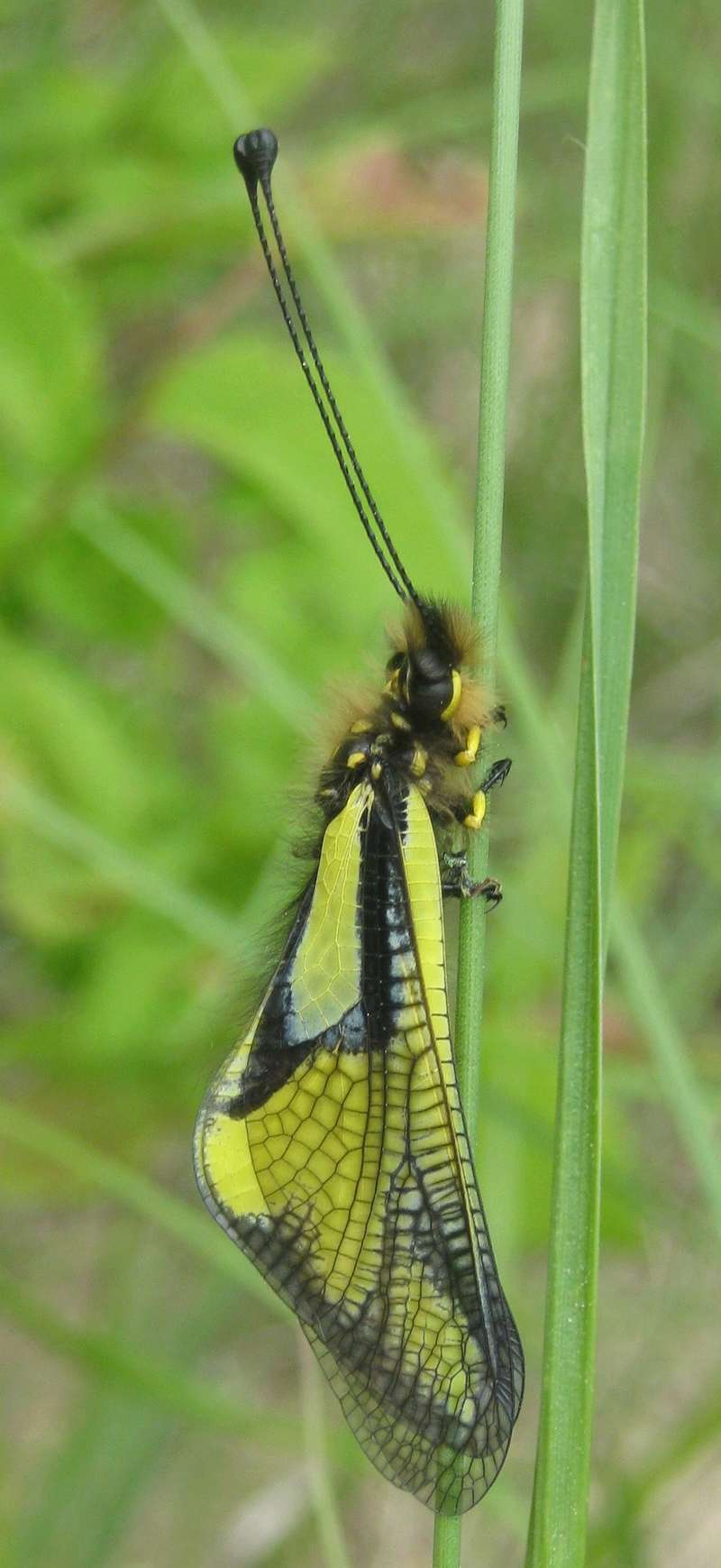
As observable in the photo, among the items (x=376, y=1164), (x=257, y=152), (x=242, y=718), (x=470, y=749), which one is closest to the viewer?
(x=257, y=152)

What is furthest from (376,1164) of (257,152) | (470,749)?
(257,152)

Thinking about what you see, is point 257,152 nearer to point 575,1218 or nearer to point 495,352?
point 495,352

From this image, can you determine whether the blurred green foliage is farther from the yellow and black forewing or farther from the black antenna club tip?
the black antenna club tip

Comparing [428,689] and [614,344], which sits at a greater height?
[614,344]

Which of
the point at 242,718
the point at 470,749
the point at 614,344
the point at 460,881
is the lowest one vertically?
the point at 460,881

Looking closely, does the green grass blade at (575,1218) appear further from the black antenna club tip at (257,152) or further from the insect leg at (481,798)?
the black antenna club tip at (257,152)

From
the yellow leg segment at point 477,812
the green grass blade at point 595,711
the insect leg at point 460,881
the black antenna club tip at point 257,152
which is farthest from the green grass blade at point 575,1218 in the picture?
the black antenna club tip at point 257,152


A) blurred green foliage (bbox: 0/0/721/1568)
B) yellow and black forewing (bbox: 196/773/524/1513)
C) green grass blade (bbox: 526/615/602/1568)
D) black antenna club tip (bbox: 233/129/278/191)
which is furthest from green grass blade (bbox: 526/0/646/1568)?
blurred green foliage (bbox: 0/0/721/1568)
